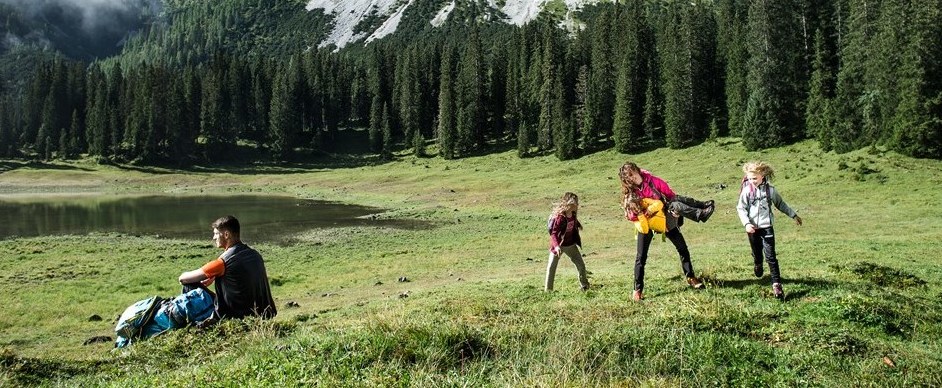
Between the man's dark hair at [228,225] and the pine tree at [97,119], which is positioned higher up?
the pine tree at [97,119]

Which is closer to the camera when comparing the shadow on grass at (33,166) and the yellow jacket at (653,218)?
the yellow jacket at (653,218)

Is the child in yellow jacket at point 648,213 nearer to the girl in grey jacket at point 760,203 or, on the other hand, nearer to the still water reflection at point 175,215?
the girl in grey jacket at point 760,203

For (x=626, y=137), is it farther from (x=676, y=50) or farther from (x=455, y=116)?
(x=455, y=116)

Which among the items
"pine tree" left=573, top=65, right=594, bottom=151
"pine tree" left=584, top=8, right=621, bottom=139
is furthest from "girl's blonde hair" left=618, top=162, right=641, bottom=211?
"pine tree" left=573, top=65, right=594, bottom=151

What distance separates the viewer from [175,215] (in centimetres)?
A: 5031

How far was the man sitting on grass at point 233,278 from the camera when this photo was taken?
9.09m

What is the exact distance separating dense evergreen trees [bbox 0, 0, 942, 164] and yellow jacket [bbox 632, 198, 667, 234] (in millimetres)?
40617

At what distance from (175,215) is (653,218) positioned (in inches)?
1939

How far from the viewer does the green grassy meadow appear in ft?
20.4

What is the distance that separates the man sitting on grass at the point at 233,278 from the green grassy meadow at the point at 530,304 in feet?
2.21

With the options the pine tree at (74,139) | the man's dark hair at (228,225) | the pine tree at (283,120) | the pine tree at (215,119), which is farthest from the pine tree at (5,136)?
the man's dark hair at (228,225)

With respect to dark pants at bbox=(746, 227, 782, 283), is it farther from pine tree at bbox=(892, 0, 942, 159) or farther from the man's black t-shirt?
pine tree at bbox=(892, 0, 942, 159)

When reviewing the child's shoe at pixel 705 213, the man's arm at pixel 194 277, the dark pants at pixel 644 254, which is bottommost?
the dark pants at pixel 644 254

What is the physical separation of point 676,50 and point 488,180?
2959 centimetres
